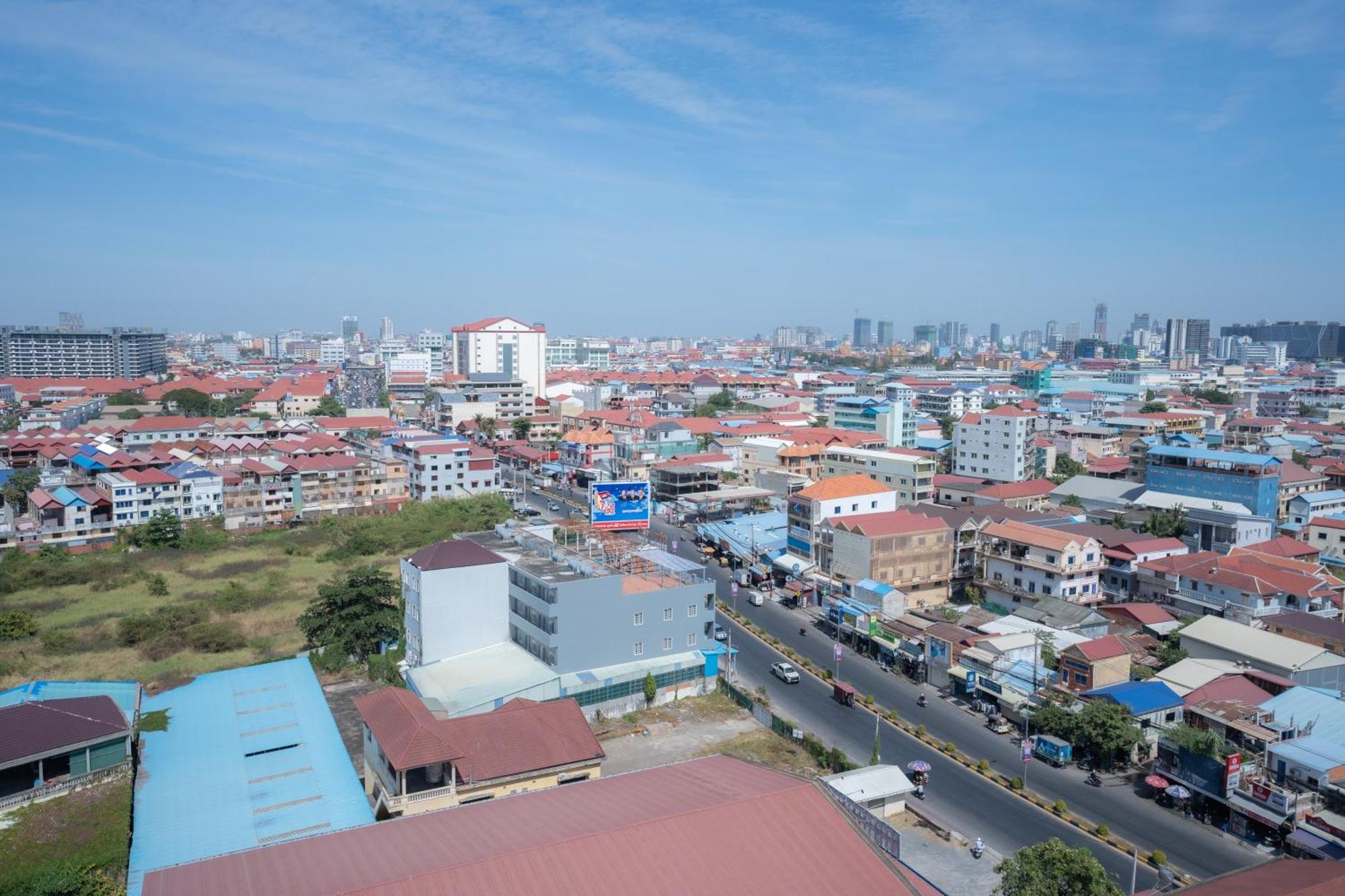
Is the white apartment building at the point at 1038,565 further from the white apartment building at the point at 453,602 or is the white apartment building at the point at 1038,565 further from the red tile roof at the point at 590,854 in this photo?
the red tile roof at the point at 590,854

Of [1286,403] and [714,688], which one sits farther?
[1286,403]

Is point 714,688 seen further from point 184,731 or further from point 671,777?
point 184,731

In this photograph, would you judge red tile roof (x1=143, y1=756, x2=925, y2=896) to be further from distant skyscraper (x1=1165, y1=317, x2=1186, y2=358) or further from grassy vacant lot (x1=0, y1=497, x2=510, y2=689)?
distant skyscraper (x1=1165, y1=317, x2=1186, y2=358)

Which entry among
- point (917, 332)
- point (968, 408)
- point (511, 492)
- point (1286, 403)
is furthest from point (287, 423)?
point (917, 332)

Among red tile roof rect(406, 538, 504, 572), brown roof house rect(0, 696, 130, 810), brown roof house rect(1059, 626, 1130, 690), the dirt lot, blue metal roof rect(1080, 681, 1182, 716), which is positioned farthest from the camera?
red tile roof rect(406, 538, 504, 572)

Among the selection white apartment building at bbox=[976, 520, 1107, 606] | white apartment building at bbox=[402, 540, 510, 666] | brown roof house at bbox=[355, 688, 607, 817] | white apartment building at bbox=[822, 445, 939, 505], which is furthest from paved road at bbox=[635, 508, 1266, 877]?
white apartment building at bbox=[822, 445, 939, 505]

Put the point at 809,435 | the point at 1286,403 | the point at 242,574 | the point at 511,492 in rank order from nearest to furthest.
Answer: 1. the point at 242,574
2. the point at 511,492
3. the point at 809,435
4. the point at 1286,403

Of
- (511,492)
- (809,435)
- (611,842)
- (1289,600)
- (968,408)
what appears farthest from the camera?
(968,408)
